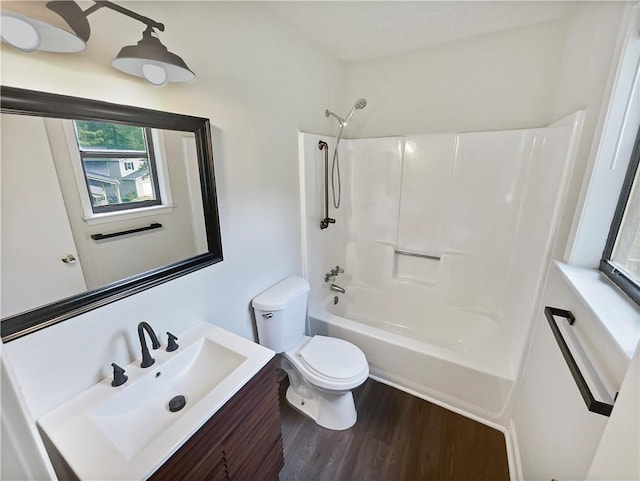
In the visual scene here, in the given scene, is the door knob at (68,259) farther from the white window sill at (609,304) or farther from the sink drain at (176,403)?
the white window sill at (609,304)

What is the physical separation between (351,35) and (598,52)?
1318mm

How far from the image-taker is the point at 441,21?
5.59 ft

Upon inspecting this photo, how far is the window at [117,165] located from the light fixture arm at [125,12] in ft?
1.10

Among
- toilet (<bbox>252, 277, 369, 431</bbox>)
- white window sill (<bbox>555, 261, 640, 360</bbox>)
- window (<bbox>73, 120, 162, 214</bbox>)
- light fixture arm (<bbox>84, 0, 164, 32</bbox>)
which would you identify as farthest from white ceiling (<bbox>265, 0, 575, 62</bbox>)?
toilet (<bbox>252, 277, 369, 431</bbox>)

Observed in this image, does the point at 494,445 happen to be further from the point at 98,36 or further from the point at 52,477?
the point at 98,36

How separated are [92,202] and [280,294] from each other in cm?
106

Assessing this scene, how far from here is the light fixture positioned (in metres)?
0.72

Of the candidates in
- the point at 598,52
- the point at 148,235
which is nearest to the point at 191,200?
the point at 148,235

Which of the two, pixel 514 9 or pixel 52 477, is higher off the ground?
pixel 514 9

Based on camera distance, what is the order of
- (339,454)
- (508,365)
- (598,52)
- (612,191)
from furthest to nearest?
(508,365)
(339,454)
(598,52)
(612,191)

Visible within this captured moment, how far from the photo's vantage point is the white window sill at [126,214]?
3.27 ft

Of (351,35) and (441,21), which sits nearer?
(441,21)

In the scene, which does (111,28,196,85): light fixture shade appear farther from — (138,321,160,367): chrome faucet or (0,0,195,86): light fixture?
(138,321,160,367): chrome faucet

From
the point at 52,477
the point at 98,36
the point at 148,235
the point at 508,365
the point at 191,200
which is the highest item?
the point at 98,36
